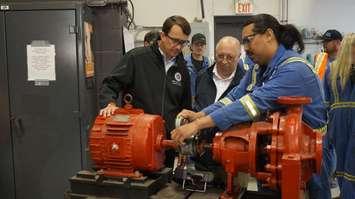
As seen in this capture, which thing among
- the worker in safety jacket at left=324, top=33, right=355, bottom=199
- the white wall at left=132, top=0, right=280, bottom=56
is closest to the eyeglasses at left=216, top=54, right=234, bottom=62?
the worker in safety jacket at left=324, top=33, right=355, bottom=199

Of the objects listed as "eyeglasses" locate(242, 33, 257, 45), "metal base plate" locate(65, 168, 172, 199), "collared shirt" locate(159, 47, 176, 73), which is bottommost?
"metal base plate" locate(65, 168, 172, 199)

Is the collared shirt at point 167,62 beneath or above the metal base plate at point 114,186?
above

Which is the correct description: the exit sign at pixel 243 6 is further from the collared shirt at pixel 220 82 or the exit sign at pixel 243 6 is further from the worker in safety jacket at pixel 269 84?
the worker in safety jacket at pixel 269 84

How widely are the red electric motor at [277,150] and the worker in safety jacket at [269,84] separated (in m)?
0.07

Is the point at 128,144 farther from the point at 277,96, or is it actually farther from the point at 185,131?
Answer: the point at 277,96

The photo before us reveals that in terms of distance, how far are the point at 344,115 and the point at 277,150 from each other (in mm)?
1331

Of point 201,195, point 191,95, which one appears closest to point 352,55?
point 191,95

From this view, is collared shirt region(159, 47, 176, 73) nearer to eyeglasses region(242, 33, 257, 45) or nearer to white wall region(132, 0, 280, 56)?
eyeglasses region(242, 33, 257, 45)

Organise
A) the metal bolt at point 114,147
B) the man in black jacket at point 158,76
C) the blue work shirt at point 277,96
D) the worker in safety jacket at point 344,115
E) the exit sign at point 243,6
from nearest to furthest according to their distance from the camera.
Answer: the blue work shirt at point 277,96
the metal bolt at point 114,147
the man in black jacket at point 158,76
the worker in safety jacket at point 344,115
the exit sign at point 243,6

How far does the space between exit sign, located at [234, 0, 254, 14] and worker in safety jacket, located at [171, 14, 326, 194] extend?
9.39 feet

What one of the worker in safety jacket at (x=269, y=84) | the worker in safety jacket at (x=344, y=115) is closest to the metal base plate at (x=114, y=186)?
the worker in safety jacket at (x=269, y=84)

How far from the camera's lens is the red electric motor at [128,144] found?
65.4 inches

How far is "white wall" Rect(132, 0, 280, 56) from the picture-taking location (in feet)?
15.3

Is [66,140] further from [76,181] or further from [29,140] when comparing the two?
[76,181]
